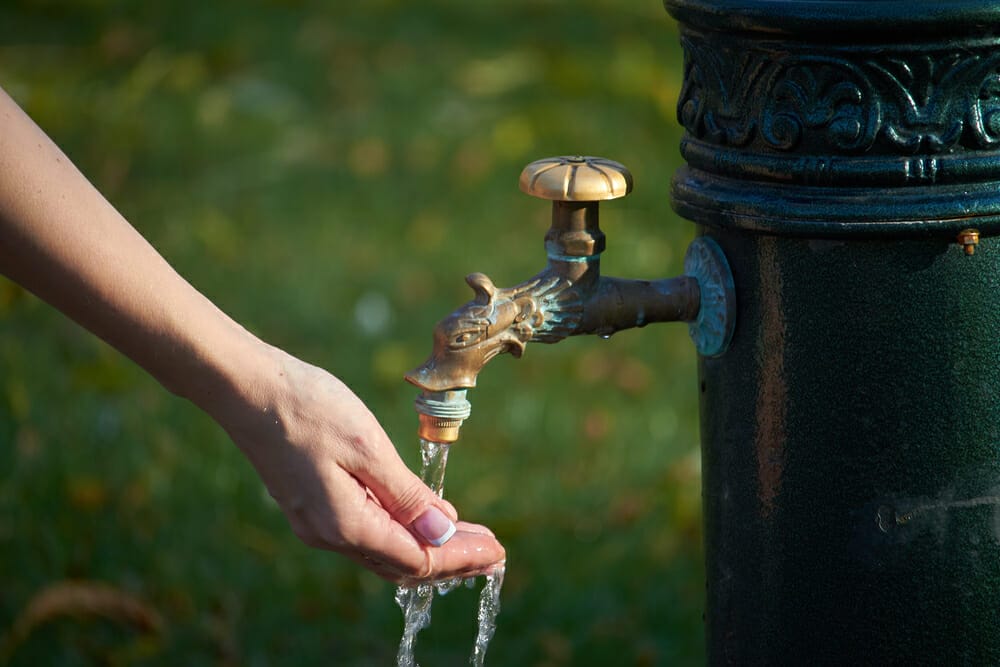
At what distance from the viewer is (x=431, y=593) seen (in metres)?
1.85

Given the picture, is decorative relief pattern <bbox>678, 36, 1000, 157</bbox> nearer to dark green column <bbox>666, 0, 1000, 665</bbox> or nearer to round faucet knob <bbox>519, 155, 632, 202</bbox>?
dark green column <bbox>666, 0, 1000, 665</bbox>

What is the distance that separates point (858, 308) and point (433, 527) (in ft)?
1.84

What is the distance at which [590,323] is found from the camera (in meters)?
1.72

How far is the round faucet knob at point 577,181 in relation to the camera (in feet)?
5.39

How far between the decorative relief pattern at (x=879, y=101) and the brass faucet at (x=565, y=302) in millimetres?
214

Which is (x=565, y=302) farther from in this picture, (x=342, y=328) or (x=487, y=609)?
(x=342, y=328)

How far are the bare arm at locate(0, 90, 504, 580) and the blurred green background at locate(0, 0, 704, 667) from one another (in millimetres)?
1207

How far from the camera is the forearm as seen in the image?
1456 mm

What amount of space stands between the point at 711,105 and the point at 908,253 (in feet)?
0.96

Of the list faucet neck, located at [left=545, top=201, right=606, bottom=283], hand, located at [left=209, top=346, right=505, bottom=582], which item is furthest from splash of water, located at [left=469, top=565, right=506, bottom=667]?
faucet neck, located at [left=545, top=201, right=606, bottom=283]

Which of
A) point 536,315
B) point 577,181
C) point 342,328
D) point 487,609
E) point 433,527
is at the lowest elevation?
point 487,609

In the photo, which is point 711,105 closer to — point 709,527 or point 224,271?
point 709,527

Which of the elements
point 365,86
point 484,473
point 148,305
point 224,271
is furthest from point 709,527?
point 365,86

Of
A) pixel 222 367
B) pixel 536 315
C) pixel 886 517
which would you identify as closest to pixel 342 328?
pixel 536 315
